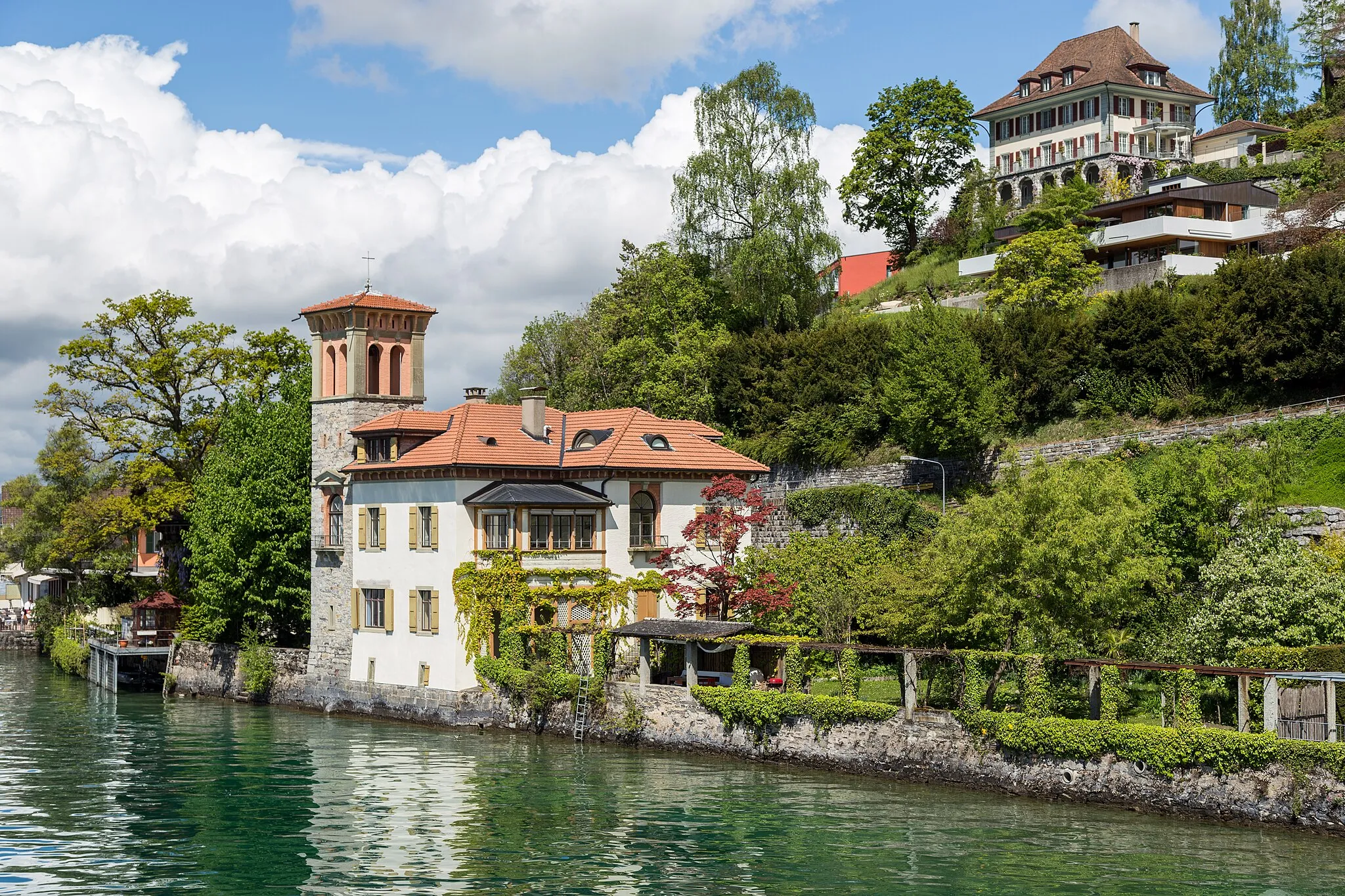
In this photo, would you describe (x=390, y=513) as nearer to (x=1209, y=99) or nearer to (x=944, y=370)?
(x=944, y=370)

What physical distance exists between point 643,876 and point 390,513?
26.7m

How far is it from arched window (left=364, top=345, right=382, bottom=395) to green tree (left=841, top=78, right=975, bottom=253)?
4204 centimetres

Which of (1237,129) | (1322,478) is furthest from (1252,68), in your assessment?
(1322,478)

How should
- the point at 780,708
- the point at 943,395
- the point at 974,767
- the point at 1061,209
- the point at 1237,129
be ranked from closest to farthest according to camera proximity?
1. the point at 974,767
2. the point at 780,708
3. the point at 943,395
4. the point at 1061,209
5. the point at 1237,129

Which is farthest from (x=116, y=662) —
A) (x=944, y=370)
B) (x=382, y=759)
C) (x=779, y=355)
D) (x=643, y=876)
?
(x=643, y=876)

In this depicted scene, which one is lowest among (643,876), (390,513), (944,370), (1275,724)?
(643,876)

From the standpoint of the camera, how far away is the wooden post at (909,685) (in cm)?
3853

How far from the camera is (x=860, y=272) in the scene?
98875 millimetres

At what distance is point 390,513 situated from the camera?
173 feet

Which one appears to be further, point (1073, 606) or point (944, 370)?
point (944, 370)

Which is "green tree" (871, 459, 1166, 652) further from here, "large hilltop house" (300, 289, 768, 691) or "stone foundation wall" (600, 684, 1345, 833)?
"large hilltop house" (300, 289, 768, 691)

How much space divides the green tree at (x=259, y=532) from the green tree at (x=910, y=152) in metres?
42.3

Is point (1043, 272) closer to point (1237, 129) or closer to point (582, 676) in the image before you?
point (1237, 129)

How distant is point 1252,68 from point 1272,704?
8820 centimetres
